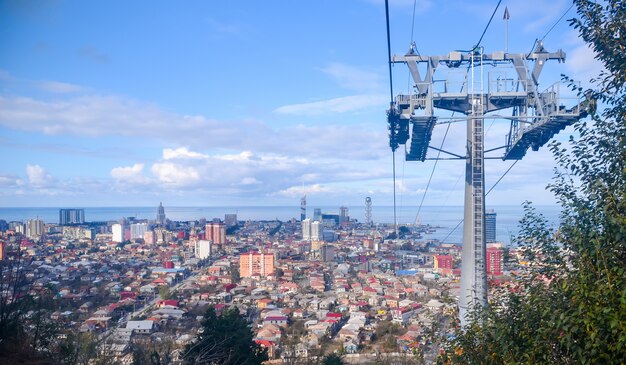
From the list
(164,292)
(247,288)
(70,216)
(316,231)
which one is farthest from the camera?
(316,231)

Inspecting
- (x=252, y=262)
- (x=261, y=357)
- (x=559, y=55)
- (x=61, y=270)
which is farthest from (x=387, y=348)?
(x=252, y=262)

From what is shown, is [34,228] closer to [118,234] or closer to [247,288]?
[247,288]

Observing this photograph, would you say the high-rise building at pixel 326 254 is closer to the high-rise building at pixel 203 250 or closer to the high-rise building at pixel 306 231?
the high-rise building at pixel 203 250

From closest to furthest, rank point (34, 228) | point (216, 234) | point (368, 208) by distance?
point (34, 228), point (216, 234), point (368, 208)

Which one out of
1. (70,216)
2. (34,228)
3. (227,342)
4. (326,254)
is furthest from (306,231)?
(227,342)

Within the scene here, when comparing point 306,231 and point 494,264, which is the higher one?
point 494,264

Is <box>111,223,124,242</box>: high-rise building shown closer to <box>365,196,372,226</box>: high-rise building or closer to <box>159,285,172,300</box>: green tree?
<box>159,285,172,300</box>: green tree

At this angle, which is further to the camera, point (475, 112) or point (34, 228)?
point (34, 228)

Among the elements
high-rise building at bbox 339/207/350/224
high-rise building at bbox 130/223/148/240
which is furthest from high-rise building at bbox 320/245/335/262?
high-rise building at bbox 339/207/350/224
